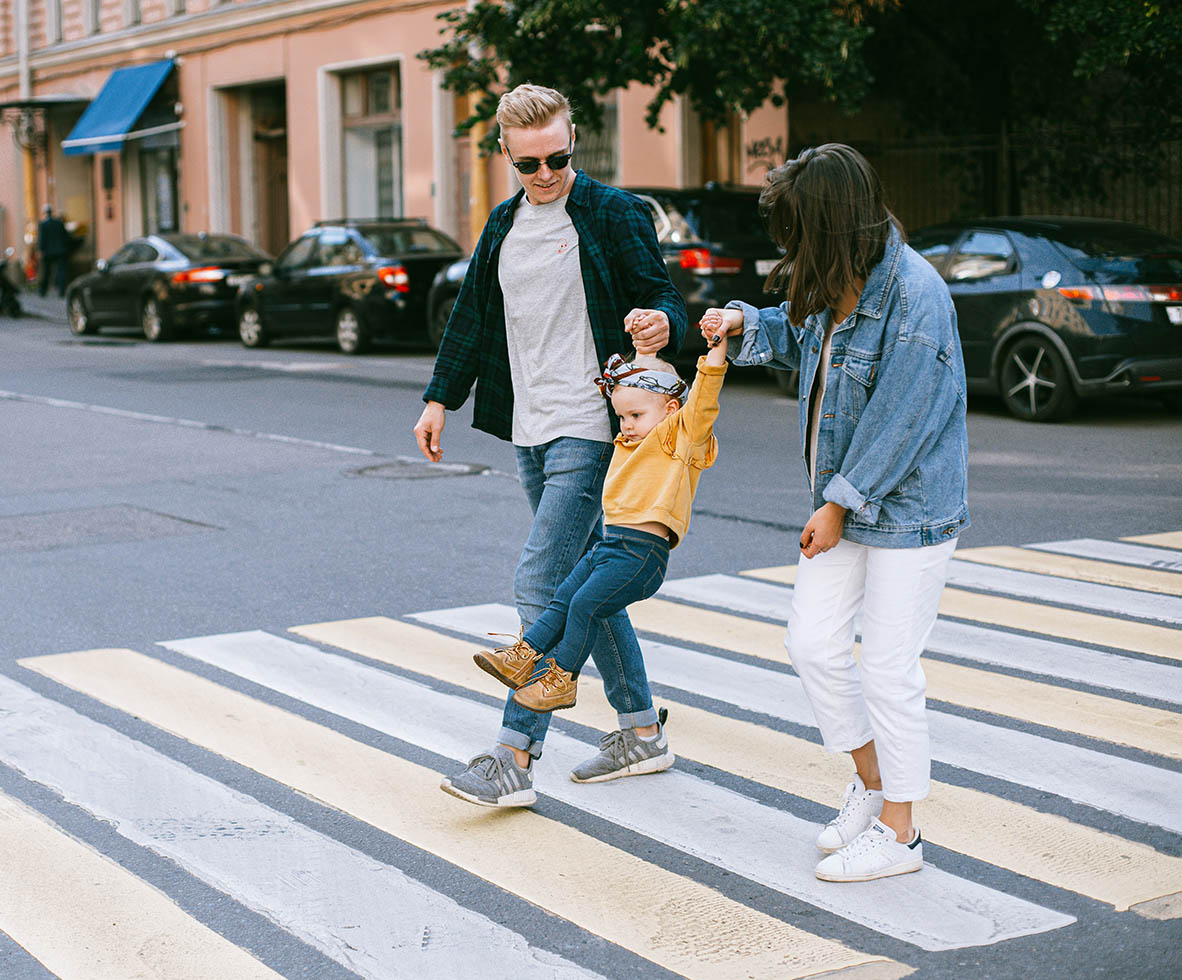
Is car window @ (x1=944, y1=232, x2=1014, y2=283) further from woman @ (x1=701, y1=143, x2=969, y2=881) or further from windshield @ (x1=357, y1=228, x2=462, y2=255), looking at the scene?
woman @ (x1=701, y1=143, x2=969, y2=881)

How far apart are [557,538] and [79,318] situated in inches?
906

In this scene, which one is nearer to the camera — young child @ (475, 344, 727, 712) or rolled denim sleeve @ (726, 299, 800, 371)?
rolled denim sleeve @ (726, 299, 800, 371)

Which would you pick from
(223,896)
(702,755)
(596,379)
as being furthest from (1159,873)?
(223,896)

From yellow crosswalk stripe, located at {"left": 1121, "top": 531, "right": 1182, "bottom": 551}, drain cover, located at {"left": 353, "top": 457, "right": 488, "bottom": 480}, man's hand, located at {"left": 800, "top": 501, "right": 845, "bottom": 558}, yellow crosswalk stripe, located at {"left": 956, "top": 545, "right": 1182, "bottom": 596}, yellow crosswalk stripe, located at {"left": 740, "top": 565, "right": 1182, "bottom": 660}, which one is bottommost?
yellow crosswalk stripe, located at {"left": 740, "top": 565, "right": 1182, "bottom": 660}

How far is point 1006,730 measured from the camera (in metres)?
5.18

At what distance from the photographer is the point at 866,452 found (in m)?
3.81

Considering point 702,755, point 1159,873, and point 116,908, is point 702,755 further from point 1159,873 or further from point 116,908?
point 116,908

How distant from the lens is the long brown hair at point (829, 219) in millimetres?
3754

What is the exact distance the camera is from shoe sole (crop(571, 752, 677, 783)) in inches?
188

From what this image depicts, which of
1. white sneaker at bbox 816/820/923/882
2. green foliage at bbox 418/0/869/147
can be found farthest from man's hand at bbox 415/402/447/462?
green foliage at bbox 418/0/869/147

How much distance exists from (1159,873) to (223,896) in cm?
217

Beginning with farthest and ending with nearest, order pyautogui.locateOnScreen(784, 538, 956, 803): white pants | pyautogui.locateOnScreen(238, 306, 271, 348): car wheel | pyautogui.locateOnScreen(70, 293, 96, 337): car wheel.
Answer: pyautogui.locateOnScreen(70, 293, 96, 337): car wheel < pyautogui.locateOnScreen(238, 306, 271, 348): car wheel < pyautogui.locateOnScreen(784, 538, 956, 803): white pants

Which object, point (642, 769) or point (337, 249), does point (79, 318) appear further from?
point (642, 769)

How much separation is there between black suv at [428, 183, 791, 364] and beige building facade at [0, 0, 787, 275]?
6598mm
